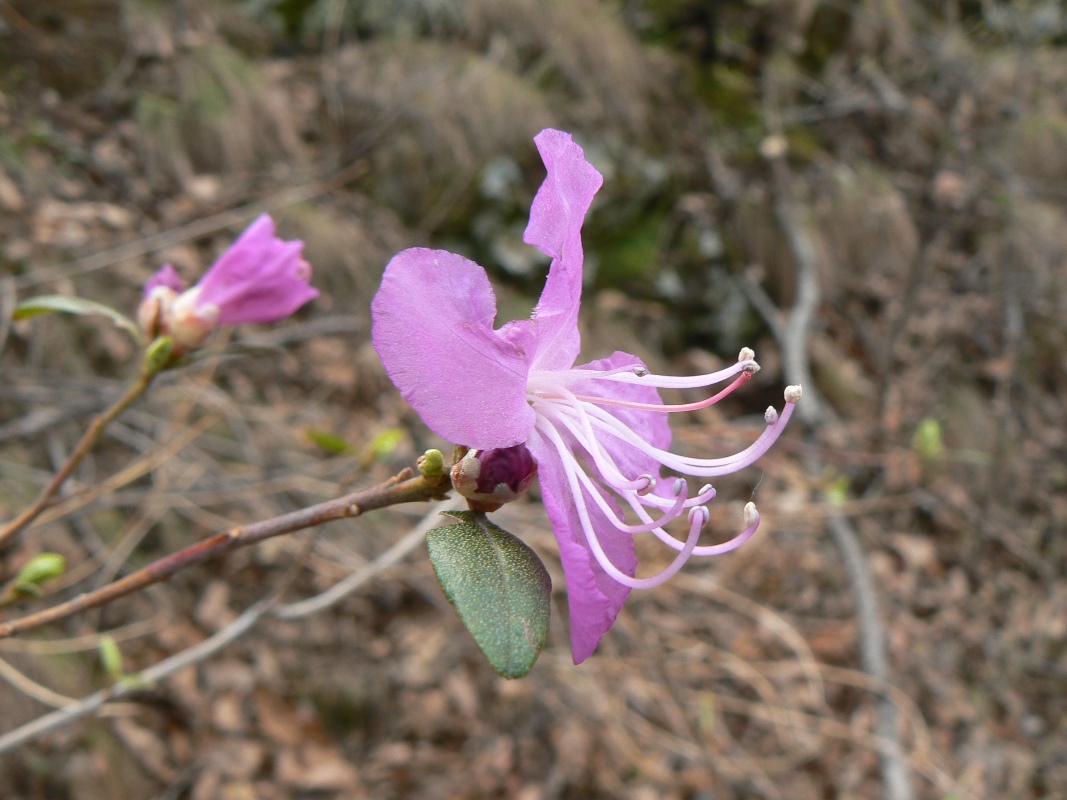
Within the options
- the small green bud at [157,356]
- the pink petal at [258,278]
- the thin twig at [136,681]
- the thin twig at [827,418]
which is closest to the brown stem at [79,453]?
the small green bud at [157,356]

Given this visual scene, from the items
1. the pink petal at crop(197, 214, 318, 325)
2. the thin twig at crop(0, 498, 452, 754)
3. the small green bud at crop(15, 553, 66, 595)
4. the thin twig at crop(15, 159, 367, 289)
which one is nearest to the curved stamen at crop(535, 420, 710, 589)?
the thin twig at crop(0, 498, 452, 754)

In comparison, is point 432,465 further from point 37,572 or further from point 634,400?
point 37,572

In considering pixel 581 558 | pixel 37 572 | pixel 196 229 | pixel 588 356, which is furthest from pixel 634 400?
pixel 588 356

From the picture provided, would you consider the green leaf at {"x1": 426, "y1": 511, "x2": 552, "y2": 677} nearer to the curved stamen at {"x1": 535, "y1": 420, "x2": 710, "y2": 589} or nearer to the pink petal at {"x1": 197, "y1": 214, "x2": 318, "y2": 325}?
the curved stamen at {"x1": 535, "y1": 420, "x2": 710, "y2": 589}

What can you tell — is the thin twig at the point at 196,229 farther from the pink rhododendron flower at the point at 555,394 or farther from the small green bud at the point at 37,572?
the pink rhododendron flower at the point at 555,394

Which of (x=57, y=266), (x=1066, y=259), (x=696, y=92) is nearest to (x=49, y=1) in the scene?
(x=57, y=266)

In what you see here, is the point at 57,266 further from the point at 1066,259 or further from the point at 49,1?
the point at 1066,259

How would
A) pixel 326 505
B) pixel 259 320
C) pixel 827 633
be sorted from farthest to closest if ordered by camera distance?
1. pixel 827 633
2. pixel 259 320
3. pixel 326 505
